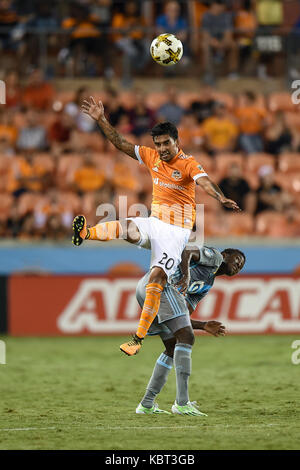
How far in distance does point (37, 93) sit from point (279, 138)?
509 centimetres

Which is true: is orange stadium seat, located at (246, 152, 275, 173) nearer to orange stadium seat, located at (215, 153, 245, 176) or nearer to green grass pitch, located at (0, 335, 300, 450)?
orange stadium seat, located at (215, 153, 245, 176)

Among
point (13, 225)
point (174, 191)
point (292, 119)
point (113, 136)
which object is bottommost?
point (13, 225)

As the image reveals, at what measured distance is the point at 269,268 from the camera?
17375 mm

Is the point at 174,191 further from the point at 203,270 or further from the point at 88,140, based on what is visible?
the point at 88,140

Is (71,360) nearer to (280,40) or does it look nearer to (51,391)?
(51,391)

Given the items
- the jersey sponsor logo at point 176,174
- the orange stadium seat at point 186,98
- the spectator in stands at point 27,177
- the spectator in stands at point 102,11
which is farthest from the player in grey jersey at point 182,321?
the spectator in stands at point 102,11

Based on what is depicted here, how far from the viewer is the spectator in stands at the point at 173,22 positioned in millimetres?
19812

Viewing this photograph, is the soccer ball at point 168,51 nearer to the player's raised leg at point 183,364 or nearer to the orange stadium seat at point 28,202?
the player's raised leg at point 183,364

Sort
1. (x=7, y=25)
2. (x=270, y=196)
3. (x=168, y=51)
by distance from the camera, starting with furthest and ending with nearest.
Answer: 1. (x=7, y=25)
2. (x=270, y=196)
3. (x=168, y=51)

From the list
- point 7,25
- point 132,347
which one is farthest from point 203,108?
point 132,347

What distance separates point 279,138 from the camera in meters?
19.3

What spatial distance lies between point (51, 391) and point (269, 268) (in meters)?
7.35

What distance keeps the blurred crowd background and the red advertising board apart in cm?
146
